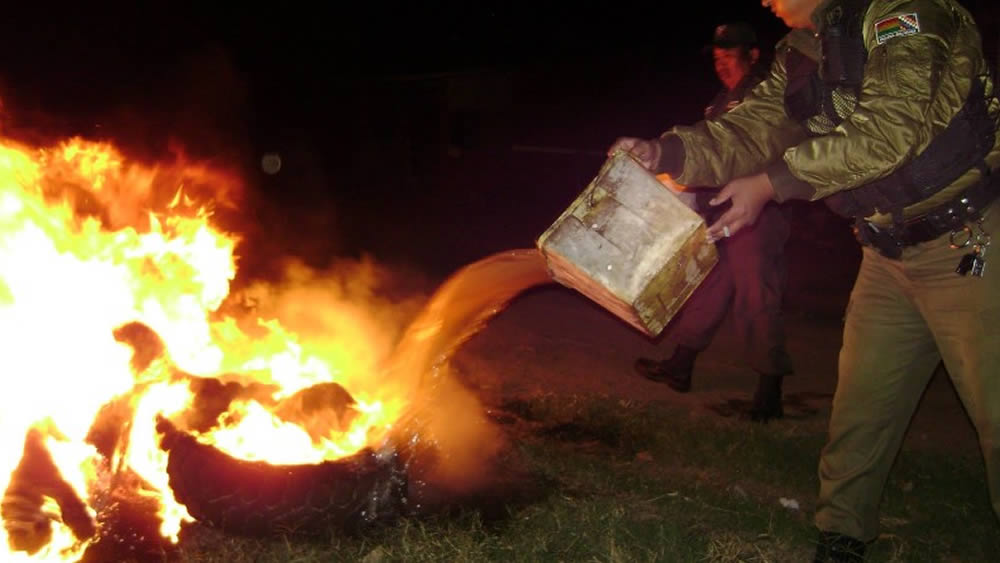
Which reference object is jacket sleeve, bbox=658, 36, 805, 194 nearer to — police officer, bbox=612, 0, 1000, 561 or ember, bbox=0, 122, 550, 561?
police officer, bbox=612, 0, 1000, 561

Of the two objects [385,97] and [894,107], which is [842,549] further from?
[385,97]

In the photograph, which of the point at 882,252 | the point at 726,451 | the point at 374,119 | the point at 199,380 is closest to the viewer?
the point at 882,252

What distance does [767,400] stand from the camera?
5.62 m

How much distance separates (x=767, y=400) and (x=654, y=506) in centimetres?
178

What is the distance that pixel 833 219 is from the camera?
1283cm

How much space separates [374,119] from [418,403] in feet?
45.3

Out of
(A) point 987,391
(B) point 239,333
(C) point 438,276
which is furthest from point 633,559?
(C) point 438,276

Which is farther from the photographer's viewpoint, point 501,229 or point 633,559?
point 501,229

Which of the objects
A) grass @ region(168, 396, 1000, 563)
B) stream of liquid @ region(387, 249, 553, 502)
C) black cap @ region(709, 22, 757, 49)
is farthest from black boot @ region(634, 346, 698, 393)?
black cap @ region(709, 22, 757, 49)

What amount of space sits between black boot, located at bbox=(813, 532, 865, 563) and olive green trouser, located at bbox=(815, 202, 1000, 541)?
0.04 meters

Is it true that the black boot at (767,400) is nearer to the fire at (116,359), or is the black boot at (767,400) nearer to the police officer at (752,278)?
the police officer at (752,278)

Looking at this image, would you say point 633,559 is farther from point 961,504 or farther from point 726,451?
point 961,504

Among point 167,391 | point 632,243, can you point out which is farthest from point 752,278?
point 167,391

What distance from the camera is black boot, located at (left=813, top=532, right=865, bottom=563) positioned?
3607mm
